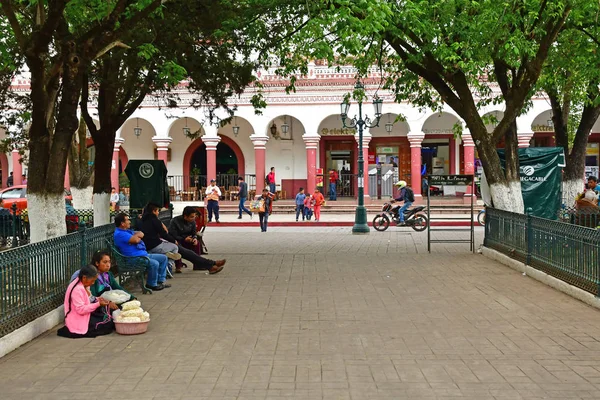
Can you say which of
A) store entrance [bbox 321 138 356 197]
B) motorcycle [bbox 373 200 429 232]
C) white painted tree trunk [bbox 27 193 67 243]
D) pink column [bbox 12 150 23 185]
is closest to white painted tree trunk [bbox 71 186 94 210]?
motorcycle [bbox 373 200 429 232]

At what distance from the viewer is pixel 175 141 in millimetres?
31328

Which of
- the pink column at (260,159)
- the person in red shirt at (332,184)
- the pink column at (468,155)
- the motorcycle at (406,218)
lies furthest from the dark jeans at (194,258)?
the person in red shirt at (332,184)

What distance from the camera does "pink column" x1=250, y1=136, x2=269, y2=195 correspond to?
28172 mm

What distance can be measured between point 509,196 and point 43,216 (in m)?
8.76

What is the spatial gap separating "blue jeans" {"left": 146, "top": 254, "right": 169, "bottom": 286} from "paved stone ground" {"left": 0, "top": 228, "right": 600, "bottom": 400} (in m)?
0.42

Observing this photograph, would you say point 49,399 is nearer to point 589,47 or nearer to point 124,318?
point 124,318

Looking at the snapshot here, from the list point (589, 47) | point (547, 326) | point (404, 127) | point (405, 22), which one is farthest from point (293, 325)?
point (404, 127)

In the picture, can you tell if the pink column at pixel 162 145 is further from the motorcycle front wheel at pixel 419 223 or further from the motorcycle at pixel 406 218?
the motorcycle front wheel at pixel 419 223

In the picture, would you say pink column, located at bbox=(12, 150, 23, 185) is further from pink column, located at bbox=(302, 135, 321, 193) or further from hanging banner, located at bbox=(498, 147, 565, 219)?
hanging banner, located at bbox=(498, 147, 565, 219)

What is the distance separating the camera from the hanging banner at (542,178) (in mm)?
15281

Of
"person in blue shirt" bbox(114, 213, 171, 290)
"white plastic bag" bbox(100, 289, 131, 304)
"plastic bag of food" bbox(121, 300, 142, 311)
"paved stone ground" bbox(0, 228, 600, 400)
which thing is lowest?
"paved stone ground" bbox(0, 228, 600, 400)

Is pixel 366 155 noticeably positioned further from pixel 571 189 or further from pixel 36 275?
pixel 36 275

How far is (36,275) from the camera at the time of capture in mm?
6711

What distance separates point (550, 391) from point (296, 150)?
2667 cm
